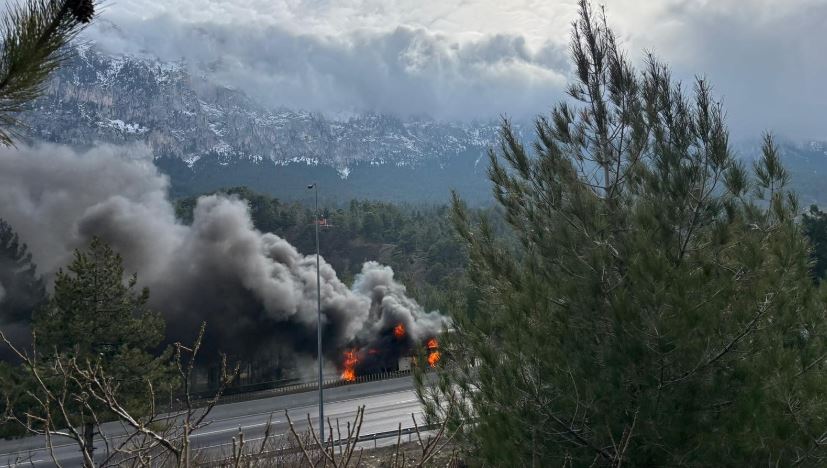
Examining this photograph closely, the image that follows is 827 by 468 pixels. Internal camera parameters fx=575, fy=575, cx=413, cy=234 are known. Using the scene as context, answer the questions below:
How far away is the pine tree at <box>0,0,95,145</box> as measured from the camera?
2.39 metres

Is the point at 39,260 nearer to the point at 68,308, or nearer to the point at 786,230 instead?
the point at 68,308

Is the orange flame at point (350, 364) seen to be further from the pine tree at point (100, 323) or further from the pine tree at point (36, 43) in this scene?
the pine tree at point (36, 43)

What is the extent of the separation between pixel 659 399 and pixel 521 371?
51.4 inches

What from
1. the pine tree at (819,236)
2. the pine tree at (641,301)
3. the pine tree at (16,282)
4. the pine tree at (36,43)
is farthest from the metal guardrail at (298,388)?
the pine tree at (36,43)

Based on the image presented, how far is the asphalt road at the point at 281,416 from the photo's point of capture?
19297 millimetres

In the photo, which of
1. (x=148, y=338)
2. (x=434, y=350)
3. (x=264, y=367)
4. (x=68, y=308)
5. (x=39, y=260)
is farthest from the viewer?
(x=39, y=260)

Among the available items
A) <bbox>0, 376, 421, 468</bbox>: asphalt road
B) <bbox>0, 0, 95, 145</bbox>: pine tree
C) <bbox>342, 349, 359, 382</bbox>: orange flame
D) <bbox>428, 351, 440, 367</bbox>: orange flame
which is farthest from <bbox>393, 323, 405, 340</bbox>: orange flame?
<bbox>0, 0, 95, 145</bbox>: pine tree

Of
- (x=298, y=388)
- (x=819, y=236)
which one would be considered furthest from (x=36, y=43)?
(x=819, y=236)

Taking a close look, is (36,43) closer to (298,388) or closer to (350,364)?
(298,388)

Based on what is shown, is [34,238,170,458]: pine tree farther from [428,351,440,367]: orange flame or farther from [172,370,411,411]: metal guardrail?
[172,370,411,411]: metal guardrail

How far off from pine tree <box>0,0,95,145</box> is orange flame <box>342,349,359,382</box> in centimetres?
3033

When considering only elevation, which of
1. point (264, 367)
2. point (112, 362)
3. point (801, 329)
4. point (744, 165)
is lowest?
point (264, 367)

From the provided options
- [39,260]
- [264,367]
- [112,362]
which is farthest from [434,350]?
[39,260]

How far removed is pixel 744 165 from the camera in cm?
648
